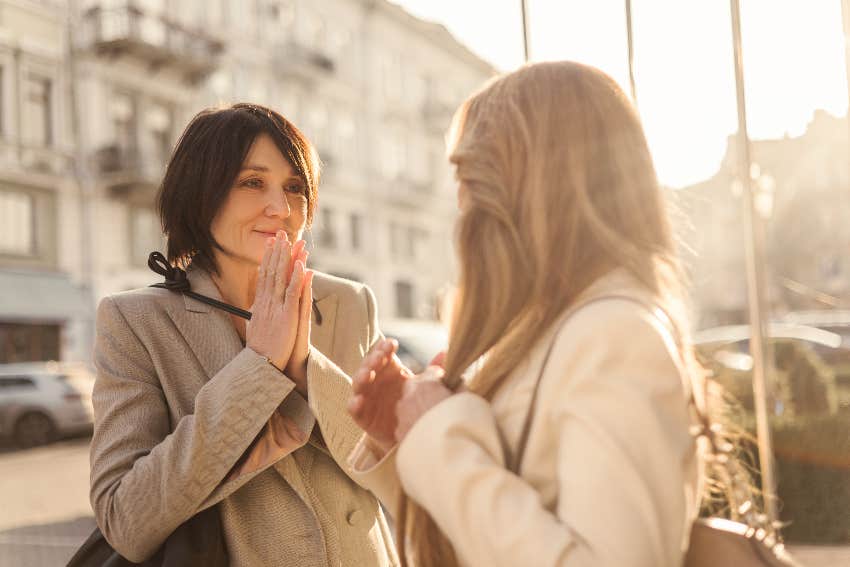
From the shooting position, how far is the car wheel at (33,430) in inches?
581

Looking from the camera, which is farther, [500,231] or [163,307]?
[163,307]

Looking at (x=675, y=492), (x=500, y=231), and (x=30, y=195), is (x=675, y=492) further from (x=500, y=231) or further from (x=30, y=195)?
(x=30, y=195)

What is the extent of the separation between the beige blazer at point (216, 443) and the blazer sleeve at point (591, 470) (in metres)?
0.67

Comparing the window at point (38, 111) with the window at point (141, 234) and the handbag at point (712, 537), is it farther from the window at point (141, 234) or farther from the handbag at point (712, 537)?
the handbag at point (712, 537)

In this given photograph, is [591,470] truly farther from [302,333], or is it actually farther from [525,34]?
[525,34]

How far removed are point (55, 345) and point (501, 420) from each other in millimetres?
21882

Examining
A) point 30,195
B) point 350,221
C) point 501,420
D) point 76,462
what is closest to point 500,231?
point 501,420

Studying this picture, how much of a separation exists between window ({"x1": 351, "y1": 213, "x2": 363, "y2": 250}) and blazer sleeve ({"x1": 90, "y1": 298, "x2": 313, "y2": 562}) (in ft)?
94.5

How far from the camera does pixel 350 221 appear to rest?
100ft

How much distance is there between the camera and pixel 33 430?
48.5 ft

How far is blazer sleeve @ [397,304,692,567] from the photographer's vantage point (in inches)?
45.2

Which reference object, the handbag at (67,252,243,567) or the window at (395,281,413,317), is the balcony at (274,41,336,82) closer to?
the window at (395,281,413,317)

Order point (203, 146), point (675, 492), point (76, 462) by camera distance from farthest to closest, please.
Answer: point (76, 462), point (203, 146), point (675, 492)

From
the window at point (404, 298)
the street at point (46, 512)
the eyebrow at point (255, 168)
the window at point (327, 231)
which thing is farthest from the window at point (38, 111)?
the eyebrow at point (255, 168)
